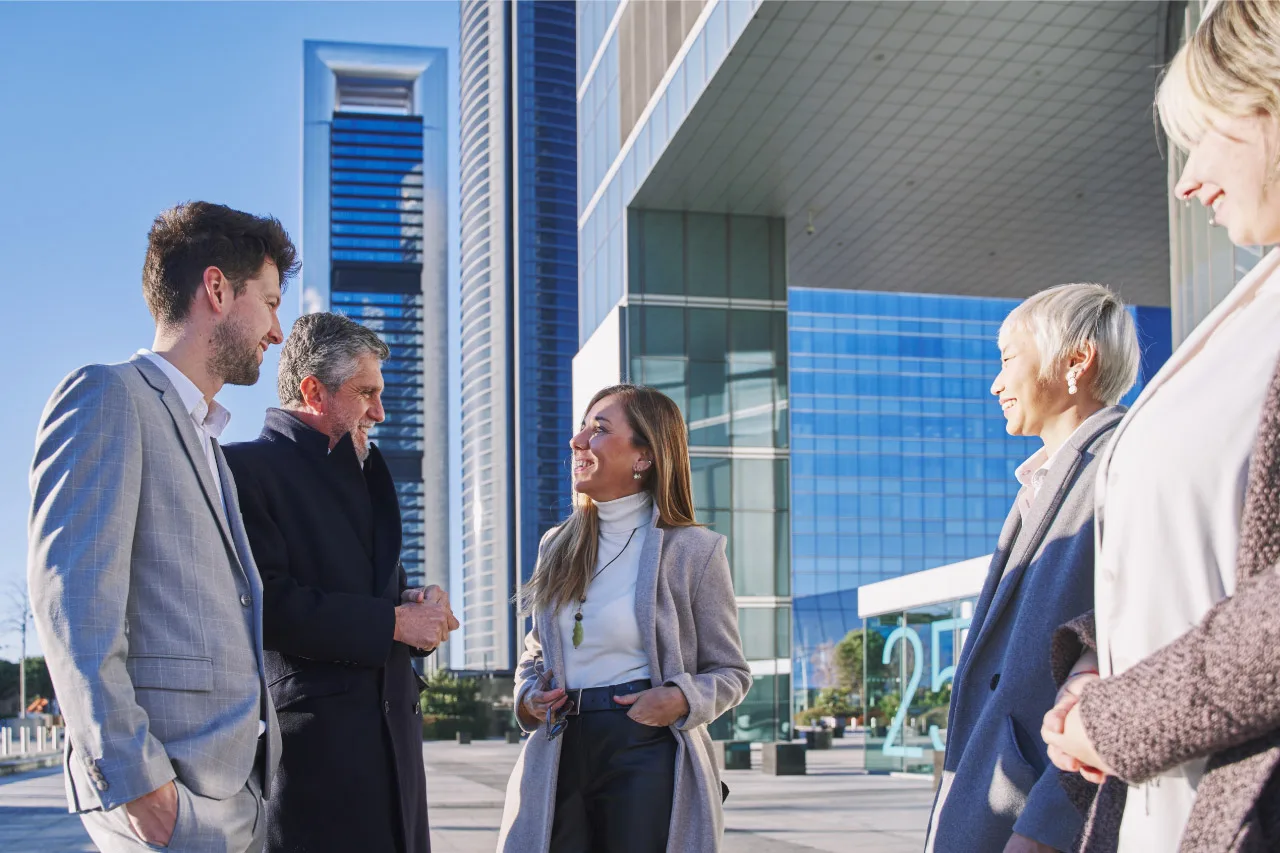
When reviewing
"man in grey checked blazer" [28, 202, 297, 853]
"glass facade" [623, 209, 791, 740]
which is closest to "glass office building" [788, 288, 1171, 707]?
"glass facade" [623, 209, 791, 740]

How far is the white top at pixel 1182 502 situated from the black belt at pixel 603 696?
197 cm

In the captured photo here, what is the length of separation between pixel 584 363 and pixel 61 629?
88.3ft

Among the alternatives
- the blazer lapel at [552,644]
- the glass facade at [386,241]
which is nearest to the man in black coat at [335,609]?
the blazer lapel at [552,644]

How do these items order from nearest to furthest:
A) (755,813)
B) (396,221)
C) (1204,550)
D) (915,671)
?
(1204,550), (755,813), (915,671), (396,221)

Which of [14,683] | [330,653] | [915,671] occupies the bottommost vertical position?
[14,683]

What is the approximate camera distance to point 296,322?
152 inches

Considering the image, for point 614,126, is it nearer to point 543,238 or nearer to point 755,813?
point 755,813

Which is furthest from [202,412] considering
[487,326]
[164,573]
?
[487,326]

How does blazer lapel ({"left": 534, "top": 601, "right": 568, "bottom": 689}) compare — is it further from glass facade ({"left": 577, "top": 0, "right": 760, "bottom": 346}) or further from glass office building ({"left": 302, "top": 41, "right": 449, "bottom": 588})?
glass office building ({"left": 302, "top": 41, "right": 449, "bottom": 588})

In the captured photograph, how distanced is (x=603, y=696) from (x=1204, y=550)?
2.19 m

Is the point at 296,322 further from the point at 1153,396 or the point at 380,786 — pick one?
the point at 1153,396

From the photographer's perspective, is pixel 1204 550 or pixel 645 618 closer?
pixel 1204 550

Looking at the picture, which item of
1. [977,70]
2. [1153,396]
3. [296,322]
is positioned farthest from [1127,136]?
[1153,396]

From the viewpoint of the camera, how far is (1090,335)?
8.99 feet
